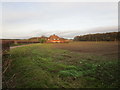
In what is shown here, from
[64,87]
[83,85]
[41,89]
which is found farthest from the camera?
[83,85]

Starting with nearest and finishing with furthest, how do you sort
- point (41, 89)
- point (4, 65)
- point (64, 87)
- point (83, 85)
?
point (41, 89), point (64, 87), point (83, 85), point (4, 65)

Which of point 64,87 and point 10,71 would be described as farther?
point 10,71

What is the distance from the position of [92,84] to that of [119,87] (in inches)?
49.7

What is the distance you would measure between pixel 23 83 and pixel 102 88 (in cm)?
390


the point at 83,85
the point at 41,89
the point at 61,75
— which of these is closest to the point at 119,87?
the point at 83,85

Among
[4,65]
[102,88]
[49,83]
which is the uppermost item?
[4,65]

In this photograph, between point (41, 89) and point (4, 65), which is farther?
point (4, 65)

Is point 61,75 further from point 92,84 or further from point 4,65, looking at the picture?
point 4,65

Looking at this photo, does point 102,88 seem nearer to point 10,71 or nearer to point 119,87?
point 119,87

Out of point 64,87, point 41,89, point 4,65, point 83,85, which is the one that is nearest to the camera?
point 41,89

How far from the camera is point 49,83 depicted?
3.93 metres

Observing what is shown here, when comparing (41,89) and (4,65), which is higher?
(4,65)

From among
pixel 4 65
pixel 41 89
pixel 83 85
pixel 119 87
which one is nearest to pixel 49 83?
pixel 41 89

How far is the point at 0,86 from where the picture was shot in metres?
3.60
